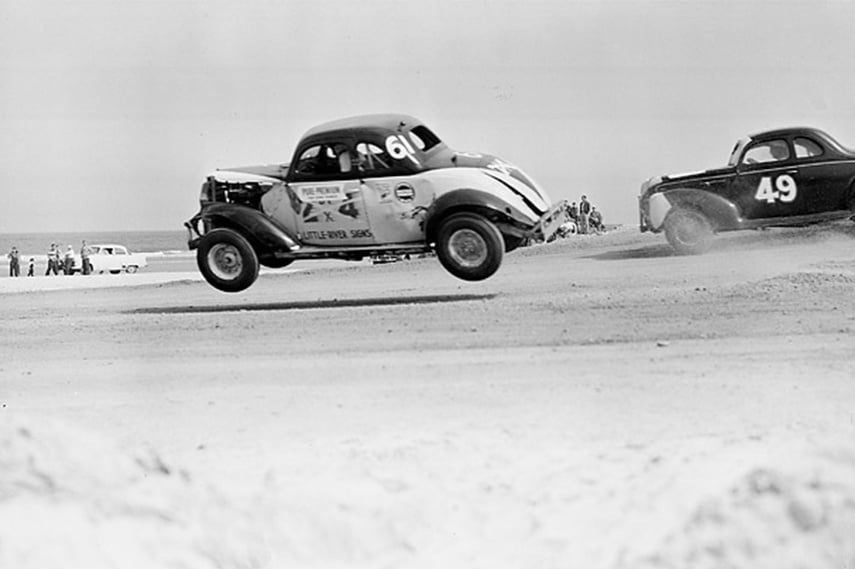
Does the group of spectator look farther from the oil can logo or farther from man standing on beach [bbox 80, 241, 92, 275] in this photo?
man standing on beach [bbox 80, 241, 92, 275]

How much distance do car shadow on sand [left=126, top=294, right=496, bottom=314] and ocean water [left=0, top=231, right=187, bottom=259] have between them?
24 centimetres

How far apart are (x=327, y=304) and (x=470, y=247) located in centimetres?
61

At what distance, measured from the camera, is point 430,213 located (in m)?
4.08

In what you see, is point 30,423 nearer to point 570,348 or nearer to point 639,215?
point 570,348

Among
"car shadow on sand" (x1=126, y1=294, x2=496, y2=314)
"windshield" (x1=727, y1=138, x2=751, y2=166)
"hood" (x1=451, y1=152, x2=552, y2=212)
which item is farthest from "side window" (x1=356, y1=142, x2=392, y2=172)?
"windshield" (x1=727, y1=138, x2=751, y2=166)

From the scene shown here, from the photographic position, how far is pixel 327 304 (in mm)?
4199

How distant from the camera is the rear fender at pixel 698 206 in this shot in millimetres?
3723

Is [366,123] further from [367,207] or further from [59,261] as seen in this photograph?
[59,261]

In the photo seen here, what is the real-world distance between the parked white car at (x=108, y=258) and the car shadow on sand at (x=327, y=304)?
95 centimetres

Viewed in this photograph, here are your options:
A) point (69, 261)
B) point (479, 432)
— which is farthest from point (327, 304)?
point (69, 261)

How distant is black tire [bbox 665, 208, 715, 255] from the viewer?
391 centimetres

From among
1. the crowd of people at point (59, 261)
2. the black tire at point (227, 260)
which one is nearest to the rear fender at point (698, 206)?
the black tire at point (227, 260)

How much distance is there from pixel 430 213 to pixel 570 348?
2.67 feet

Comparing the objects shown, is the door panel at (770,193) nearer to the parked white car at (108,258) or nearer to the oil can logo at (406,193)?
the oil can logo at (406,193)
